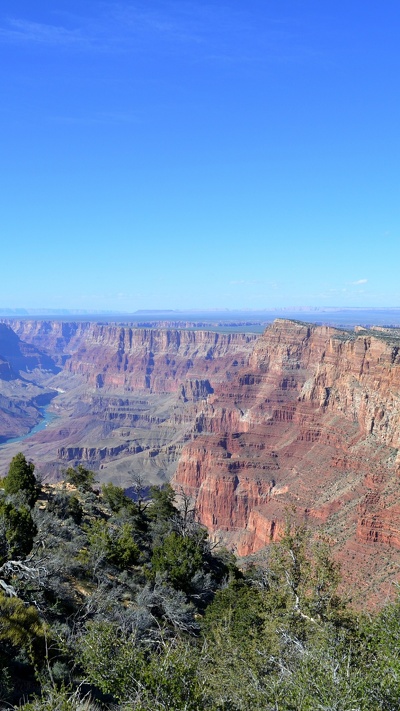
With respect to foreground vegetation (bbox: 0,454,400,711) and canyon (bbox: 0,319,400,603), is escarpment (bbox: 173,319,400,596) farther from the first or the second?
foreground vegetation (bbox: 0,454,400,711)

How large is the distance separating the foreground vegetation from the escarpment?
760 inches

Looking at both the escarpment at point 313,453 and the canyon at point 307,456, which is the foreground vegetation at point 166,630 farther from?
the escarpment at point 313,453

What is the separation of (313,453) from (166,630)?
67309mm

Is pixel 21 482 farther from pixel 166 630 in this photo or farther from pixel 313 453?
pixel 313 453

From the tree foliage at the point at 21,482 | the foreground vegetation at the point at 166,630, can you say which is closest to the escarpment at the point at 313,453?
the foreground vegetation at the point at 166,630

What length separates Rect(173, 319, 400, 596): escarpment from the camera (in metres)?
58.9

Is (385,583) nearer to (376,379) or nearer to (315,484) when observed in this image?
(315,484)

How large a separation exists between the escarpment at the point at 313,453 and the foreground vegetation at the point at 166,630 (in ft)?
63.3

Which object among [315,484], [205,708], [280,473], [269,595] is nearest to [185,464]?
[280,473]

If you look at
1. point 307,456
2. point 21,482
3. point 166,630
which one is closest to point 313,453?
point 307,456

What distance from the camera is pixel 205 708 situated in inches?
484

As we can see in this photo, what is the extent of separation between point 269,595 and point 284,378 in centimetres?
12187

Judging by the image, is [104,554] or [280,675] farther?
[104,554]

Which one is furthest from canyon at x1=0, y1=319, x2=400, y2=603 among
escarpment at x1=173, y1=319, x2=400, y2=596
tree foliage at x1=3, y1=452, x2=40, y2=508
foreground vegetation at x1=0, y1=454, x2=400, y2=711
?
tree foliage at x1=3, y1=452, x2=40, y2=508
